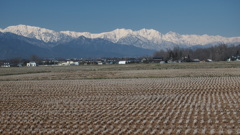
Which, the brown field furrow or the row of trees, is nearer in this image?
the brown field furrow

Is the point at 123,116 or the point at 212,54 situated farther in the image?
the point at 212,54

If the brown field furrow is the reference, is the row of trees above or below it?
above

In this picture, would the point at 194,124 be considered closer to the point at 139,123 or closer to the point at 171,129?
the point at 171,129

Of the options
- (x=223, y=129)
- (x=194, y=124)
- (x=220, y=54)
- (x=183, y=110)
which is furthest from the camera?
(x=220, y=54)

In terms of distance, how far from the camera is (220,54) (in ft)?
518

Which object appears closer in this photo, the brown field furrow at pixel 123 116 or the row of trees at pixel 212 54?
the brown field furrow at pixel 123 116

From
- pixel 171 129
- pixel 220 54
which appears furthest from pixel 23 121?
pixel 220 54

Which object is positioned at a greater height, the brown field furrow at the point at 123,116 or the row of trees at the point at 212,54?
the row of trees at the point at 212,54

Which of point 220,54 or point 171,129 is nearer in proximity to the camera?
point 171,129

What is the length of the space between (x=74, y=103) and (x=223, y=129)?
10.3 m

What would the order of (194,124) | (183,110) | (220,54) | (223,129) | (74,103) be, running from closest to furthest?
1. (223,129)
2. (194,124)
3. (183,110)
4. (74,103)
5. (220,54)

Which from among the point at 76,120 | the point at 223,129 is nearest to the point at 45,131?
the point at 76,120

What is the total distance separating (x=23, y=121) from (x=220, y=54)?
15384 cm

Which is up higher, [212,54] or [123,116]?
[212,54]
